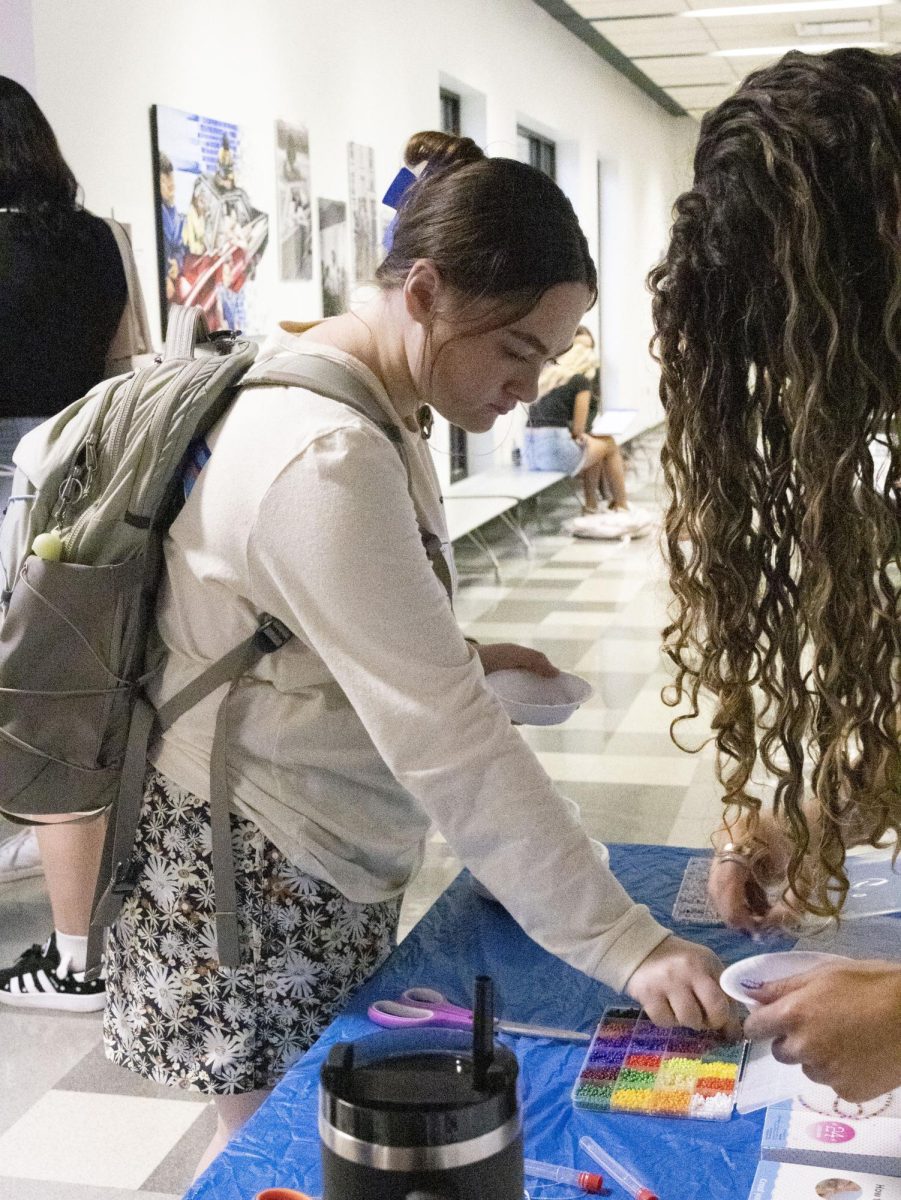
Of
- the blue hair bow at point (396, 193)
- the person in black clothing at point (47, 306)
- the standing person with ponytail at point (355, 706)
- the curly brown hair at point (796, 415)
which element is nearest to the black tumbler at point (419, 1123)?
the standing person with ponytail at point (355, 706)

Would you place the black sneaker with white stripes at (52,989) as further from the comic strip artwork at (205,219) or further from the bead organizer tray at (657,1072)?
the comic strip artwork at (205,219)

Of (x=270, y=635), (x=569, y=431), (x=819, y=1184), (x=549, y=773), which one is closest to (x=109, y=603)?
(x=270, y=635)

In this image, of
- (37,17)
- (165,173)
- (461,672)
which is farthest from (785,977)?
(165,173)

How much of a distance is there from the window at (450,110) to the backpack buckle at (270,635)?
9026 millimetres

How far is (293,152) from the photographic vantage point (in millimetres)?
6777

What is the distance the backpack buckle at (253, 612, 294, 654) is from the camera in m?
1.45

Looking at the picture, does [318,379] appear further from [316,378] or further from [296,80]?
[296,80]

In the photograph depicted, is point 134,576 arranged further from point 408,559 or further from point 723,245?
point 723,245

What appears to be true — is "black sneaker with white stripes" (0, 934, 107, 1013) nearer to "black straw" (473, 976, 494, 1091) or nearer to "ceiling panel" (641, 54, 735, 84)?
"black straw" (473, 976, 494, 1091)

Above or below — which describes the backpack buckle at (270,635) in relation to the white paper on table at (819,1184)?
above

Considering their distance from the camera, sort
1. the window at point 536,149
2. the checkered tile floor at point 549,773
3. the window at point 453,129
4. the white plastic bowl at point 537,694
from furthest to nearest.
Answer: the window at point 536,149 < the window at point 453,129 < the checkered tile floor at point 549,773 < the white plastic bowl at point 537,694

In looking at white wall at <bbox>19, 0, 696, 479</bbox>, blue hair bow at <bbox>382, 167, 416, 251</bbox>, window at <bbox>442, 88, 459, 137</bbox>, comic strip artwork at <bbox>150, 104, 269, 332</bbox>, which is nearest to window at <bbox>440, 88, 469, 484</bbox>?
window at <bbox>442, 88, 459, 137</bbox>

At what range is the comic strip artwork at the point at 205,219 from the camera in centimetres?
548

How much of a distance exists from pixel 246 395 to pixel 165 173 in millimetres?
4354
